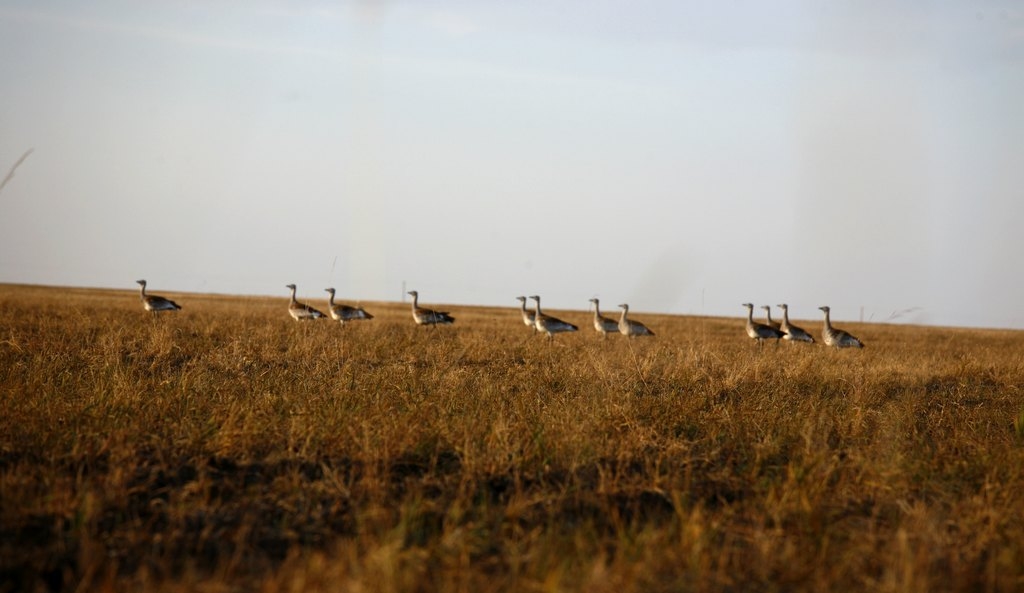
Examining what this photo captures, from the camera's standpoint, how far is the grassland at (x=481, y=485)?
4.65 metres

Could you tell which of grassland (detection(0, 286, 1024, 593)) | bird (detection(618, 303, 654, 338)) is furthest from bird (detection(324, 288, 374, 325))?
grassland (detection(0, 286, 1024, 593))

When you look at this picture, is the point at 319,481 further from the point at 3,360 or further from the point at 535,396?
the point at 3,360

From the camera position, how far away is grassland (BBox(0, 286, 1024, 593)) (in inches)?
183

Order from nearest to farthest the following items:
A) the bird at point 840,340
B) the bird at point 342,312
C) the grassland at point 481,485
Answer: the grassland at point 481,485, the bird at point 840,340, the bird at point 342,312

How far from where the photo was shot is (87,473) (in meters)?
5.95

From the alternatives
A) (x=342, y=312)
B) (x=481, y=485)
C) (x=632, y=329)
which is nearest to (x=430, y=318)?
(x=342, y=312)

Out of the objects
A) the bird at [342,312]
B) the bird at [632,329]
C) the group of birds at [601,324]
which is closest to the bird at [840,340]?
the group of birds at [601,324]

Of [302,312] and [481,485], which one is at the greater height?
[302,312]

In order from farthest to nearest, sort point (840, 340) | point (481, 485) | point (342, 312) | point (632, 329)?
point (342, 312) < point (632, 329) < point (840, 340) < point (481, 485)

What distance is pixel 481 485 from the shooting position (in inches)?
240

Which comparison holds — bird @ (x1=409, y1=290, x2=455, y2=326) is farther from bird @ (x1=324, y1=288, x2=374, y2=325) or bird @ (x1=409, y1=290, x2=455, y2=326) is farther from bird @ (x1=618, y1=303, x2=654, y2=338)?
bird @ (x1=618, y1=303, x2=654, y2=338)

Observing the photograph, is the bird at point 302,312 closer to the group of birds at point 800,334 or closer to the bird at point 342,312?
the bird at point 342,312

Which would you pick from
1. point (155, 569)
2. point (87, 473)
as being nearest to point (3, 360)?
point (87, 473)

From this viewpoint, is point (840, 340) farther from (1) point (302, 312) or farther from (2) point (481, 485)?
(2) point (481, 485)
